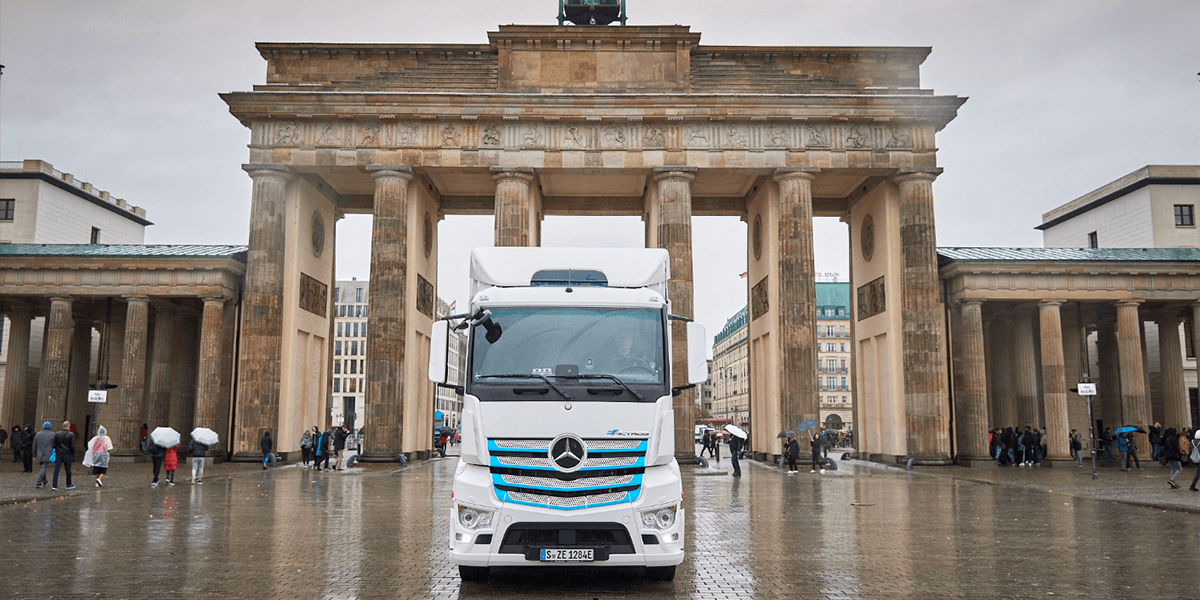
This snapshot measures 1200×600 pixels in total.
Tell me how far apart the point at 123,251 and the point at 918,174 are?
3680cm

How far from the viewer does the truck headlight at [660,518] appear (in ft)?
30.7

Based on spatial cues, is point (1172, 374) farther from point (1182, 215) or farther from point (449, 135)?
point (449, 135)

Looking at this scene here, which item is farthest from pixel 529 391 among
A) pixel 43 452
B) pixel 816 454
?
pixel 816 454

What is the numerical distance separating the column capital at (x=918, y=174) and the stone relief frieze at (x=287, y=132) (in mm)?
26452

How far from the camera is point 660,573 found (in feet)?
33.9

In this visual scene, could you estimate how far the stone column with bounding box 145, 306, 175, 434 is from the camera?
38.9 m

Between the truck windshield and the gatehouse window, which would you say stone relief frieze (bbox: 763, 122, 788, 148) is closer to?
the truck windshield

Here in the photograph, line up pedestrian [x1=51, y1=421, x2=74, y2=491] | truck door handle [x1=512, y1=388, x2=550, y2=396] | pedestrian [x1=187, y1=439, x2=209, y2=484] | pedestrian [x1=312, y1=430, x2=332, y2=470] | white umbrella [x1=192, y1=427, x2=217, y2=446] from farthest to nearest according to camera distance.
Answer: pedestrian [x1=312, y1=430, x2=332, y2=470] < pedestrian [x1=187, y1=439, x2=209, y2=484] < white umbrella [x1=192, y1=427, x2=217, y2=446] < pedestrian [x1=51, y1=421, x2=74, y2=491] < truck door handle [x1=512, y1=388, x2=550, y2=396]

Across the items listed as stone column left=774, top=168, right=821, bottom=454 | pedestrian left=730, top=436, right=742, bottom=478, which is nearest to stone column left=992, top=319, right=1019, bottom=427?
stone column left=774, top=168, right=821, bottom=454

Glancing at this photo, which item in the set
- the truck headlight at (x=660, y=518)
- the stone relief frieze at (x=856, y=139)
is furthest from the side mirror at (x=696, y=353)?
the stone relief frieze at (x=856, y=139)

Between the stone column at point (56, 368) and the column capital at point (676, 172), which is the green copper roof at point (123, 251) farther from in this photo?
the column capital at point (676, 172)

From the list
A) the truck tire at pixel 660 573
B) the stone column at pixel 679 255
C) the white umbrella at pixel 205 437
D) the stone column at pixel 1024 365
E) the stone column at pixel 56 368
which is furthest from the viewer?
the stone column at pixel 1024 365

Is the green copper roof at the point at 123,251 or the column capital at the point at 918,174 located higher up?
the column capital at the point at 918,174

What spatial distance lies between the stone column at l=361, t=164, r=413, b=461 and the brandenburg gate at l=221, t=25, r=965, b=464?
9 centimetres
